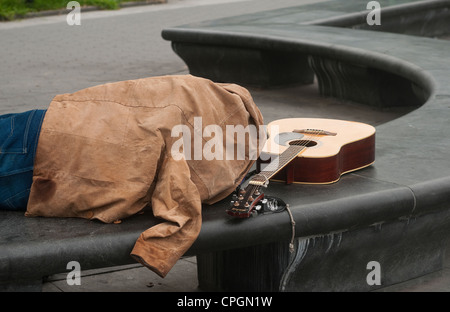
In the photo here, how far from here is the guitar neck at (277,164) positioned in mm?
→ 2973

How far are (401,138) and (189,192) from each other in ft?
5.04

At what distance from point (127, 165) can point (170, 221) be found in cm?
26

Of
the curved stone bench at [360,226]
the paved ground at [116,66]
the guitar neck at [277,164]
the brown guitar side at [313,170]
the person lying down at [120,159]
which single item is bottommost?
the paved ground at [116,66]

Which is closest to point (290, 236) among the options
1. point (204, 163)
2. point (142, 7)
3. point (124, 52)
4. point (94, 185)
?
point (204, 163)

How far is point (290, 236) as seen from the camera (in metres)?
2.97

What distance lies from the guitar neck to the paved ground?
0.69 metres

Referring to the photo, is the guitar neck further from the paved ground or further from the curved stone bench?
the paved ground

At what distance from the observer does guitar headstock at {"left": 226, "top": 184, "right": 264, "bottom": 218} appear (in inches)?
112

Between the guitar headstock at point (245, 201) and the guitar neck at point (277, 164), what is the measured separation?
3 centimetres

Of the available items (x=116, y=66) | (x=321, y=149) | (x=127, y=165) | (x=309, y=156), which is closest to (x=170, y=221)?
(x=127, y=165)

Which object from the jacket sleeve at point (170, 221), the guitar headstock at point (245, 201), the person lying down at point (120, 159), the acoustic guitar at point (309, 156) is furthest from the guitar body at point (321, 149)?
the jacket sleeve at point (170, 221)

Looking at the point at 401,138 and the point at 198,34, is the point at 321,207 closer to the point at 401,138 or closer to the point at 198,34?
the point at 401,138

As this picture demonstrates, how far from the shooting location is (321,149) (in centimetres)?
329

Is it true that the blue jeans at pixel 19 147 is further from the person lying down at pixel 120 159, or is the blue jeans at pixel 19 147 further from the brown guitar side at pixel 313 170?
the brown guitar side at pixel 313 170
